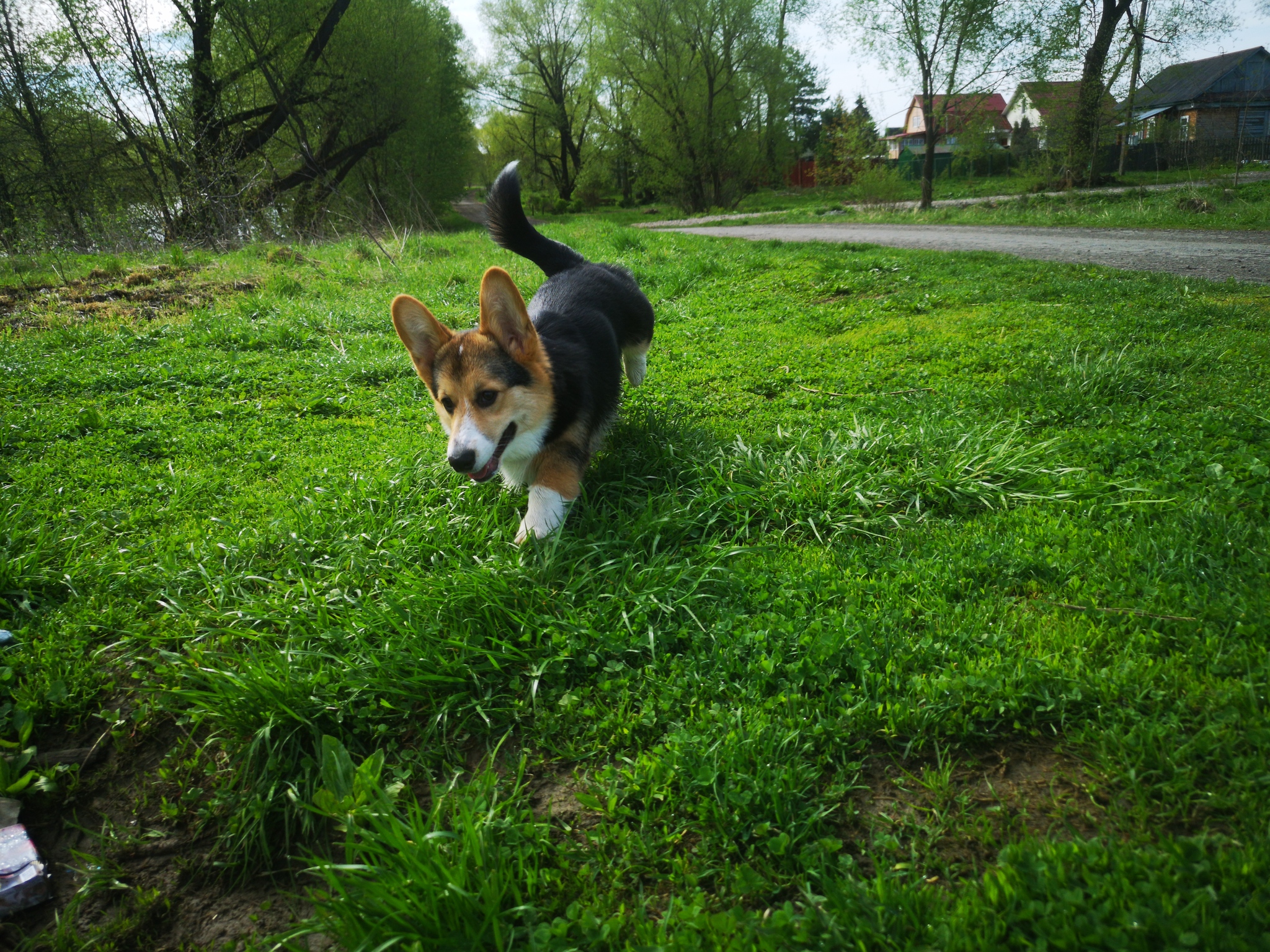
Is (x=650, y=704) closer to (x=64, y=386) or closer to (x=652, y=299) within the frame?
(x=64, y=386)

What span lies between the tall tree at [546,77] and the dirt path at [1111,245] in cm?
2780

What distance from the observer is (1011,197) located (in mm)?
17750

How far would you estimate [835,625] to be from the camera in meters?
2.30

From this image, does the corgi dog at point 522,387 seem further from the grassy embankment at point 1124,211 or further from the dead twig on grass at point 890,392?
the grassy embankment at point 1124,211

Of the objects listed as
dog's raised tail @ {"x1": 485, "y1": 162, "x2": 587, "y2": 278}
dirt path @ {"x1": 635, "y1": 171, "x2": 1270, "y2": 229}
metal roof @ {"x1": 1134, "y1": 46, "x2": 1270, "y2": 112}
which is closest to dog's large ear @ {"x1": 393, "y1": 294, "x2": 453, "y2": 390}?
dog's raised tail @ {"x1": 485, "y1": 162, "x2": 587, "y2": 278}

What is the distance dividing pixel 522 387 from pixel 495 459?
370 millimetres

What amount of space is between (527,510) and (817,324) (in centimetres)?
424

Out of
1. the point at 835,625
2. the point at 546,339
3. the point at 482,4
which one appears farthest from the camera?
the point at 482,4

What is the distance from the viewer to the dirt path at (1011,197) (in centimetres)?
1503

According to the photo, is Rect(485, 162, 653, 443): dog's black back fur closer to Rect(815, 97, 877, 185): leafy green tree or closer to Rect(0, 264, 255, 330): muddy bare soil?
Answer: Rect(0, 264, 255, 330): muddy bare soil

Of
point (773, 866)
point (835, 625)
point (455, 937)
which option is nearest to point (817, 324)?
point (835, 625)

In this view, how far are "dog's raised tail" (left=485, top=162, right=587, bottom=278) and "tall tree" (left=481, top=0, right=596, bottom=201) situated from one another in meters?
35.2

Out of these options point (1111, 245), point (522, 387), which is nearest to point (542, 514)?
point (522, 387)

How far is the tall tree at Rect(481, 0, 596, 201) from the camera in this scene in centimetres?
3672
